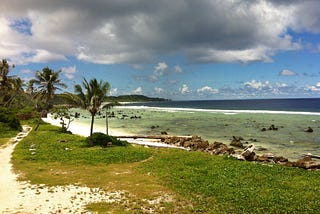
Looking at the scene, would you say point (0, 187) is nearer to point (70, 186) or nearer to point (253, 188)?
point (70, 186)

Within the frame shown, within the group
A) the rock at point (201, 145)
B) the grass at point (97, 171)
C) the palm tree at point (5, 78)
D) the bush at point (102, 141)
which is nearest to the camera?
the grass at point (97, 171)

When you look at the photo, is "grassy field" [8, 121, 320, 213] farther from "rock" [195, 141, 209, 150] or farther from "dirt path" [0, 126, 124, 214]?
"rock" [195, 141, 209, 150]

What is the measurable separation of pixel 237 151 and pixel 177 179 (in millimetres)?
16223

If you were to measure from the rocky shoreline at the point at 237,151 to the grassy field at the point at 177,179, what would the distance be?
215 centimetres

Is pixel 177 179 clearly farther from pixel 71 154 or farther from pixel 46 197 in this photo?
pixel 71 154

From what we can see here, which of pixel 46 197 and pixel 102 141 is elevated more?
pixel 102 141

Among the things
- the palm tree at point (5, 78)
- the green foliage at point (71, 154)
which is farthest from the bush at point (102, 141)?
the palm tree at point (5, 78)

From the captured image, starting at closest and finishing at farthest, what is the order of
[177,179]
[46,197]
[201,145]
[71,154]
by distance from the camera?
[46,197] < [177,179] < [71,154] < [201,145]

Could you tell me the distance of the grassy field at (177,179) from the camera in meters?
12.3

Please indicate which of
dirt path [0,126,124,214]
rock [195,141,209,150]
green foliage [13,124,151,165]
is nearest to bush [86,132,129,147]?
green foliage [13,124,151,165]

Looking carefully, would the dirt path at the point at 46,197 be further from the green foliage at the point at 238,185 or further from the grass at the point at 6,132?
the grass at the point at 6,132

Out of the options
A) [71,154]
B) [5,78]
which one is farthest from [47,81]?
[71,154]

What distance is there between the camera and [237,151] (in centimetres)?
3097

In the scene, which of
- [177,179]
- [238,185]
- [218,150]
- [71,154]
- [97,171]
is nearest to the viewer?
[238,185]
